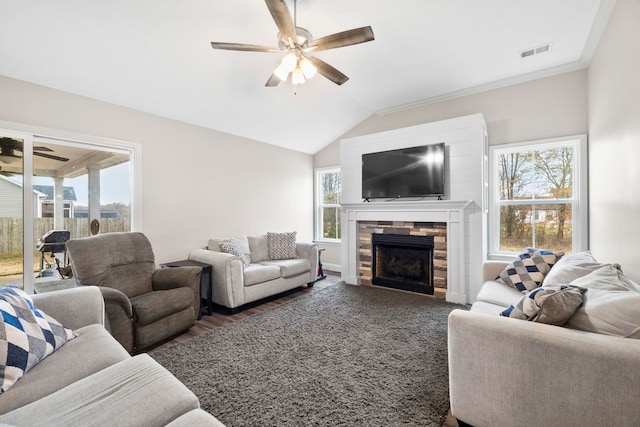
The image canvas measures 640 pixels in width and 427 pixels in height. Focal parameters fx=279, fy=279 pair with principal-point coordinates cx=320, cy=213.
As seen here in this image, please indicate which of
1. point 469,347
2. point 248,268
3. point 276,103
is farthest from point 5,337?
point 276,103

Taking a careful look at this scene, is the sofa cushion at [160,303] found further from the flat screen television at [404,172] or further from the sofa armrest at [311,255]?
the flat screen television at [404,172]

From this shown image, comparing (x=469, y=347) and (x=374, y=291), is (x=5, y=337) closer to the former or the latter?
(x=469, y=347)

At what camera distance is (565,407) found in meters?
1.23

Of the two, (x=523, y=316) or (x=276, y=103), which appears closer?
(x=523, y=316)

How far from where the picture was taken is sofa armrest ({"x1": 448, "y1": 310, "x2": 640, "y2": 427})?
1.15 metres

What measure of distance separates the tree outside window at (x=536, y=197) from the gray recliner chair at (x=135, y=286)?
13.5 ft

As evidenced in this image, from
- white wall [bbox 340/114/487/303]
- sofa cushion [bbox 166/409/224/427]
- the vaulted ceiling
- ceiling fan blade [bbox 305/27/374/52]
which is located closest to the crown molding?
the vaulted ceiling

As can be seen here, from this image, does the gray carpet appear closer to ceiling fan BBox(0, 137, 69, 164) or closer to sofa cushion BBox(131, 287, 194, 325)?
sofa cushion BBox(131, 287, 194, 325)

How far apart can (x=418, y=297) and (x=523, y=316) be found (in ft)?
8.40

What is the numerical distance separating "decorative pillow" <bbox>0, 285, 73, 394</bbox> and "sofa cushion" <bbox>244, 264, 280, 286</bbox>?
196cm

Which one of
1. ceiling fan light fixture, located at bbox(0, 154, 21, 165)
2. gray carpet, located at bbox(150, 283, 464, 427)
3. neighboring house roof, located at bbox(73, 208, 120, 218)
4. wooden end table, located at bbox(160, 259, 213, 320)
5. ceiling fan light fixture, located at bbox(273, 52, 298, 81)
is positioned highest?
ceiling fan light fixture, located at bbox(273, 52, 298, 81)

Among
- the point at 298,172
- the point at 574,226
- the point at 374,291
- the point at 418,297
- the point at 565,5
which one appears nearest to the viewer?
the point at 565,5

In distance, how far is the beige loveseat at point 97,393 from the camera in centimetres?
98

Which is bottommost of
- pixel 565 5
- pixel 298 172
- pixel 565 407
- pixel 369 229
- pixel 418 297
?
pixel 418 297
